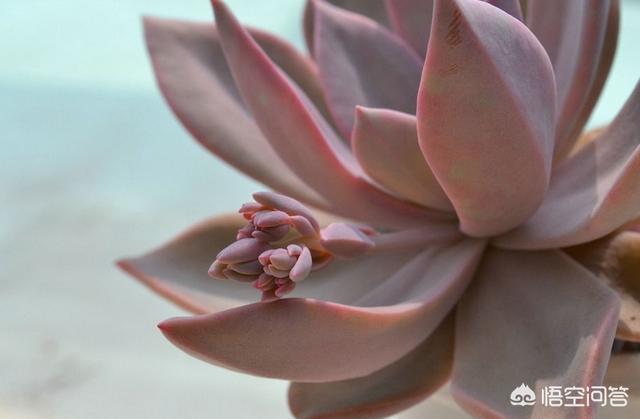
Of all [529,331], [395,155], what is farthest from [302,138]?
[529,331]

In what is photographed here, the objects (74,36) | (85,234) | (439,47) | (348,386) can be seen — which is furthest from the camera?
(74,36)

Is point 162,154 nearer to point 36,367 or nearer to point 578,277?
point 36,367

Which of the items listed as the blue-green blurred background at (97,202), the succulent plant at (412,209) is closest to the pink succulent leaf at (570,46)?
the succulent plant at (412,209)

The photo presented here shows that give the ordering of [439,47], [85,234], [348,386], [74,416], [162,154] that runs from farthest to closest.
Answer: [162,154], [85,234], [74,416], [348,386], [439,47]

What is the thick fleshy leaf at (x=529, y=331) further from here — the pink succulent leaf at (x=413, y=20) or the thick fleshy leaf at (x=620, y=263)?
the pink succulent leaf at (x=413, y=20)

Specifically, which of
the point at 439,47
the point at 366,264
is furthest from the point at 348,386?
the point at 439,47

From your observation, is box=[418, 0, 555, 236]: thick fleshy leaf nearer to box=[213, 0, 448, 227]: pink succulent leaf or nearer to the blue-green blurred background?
box=[213, 0, 448, 227]: pink succulent leaf

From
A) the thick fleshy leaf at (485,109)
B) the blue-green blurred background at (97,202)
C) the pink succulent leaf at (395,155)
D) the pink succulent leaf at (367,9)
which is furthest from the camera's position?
the blue-green blurred background at (97,202)
